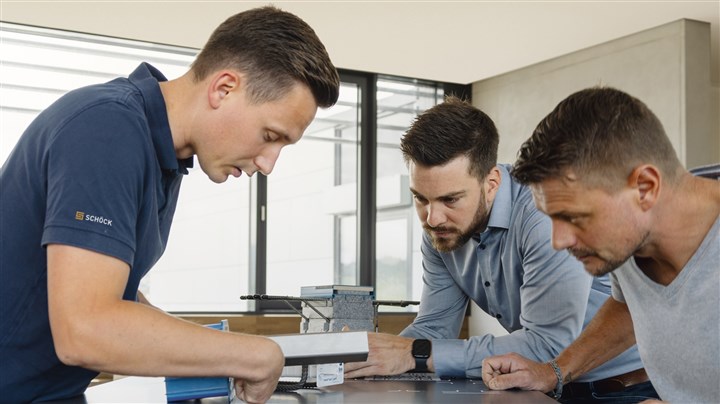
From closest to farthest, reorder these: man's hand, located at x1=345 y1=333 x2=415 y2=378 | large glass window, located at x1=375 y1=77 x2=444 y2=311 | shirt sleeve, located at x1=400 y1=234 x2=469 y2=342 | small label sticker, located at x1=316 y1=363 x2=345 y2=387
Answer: small label sticker, located at x1=316 y1=363 x2=345 y2=387 → man's hand, located at x1=345 y1=333 x2=415 y2=378 → shirt sleeve, located at x1=400 y1=234 x2=469 y2=342 → large glass window, located at x1=375 y1=77 x2=444 y2=311

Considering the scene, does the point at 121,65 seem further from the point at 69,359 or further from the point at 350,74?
the point at 69,359

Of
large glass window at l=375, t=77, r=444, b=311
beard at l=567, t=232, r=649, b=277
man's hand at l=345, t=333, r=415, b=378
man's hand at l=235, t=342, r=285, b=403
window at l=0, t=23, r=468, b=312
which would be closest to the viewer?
man's hand at l=235, t=342, r=285, b=403

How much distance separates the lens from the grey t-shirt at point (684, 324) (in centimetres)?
148

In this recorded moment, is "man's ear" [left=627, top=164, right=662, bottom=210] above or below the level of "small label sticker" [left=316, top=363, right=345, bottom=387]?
above

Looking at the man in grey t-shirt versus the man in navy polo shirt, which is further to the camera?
the man in grey t-shirt

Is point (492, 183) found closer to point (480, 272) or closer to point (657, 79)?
point (480, 272)

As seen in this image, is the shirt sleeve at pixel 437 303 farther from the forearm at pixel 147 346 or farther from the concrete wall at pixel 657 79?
the concrete wall at pixel 657 79

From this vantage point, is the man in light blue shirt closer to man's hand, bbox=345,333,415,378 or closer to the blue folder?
man's hand, bbox=345,333,415,378

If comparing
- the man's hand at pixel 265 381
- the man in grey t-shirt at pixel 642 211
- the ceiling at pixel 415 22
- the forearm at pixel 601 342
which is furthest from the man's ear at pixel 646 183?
the ceiling at pixel 415 22

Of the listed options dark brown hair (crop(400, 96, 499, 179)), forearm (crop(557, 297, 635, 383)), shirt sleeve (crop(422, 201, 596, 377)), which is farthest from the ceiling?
forearm (crop(557, 297, 635, 383))

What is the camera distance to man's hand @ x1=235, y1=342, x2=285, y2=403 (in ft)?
4.34

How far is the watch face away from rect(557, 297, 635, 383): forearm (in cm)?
31

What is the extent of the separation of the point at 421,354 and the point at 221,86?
0.92m

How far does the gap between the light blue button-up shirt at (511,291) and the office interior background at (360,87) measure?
3.40 metres
